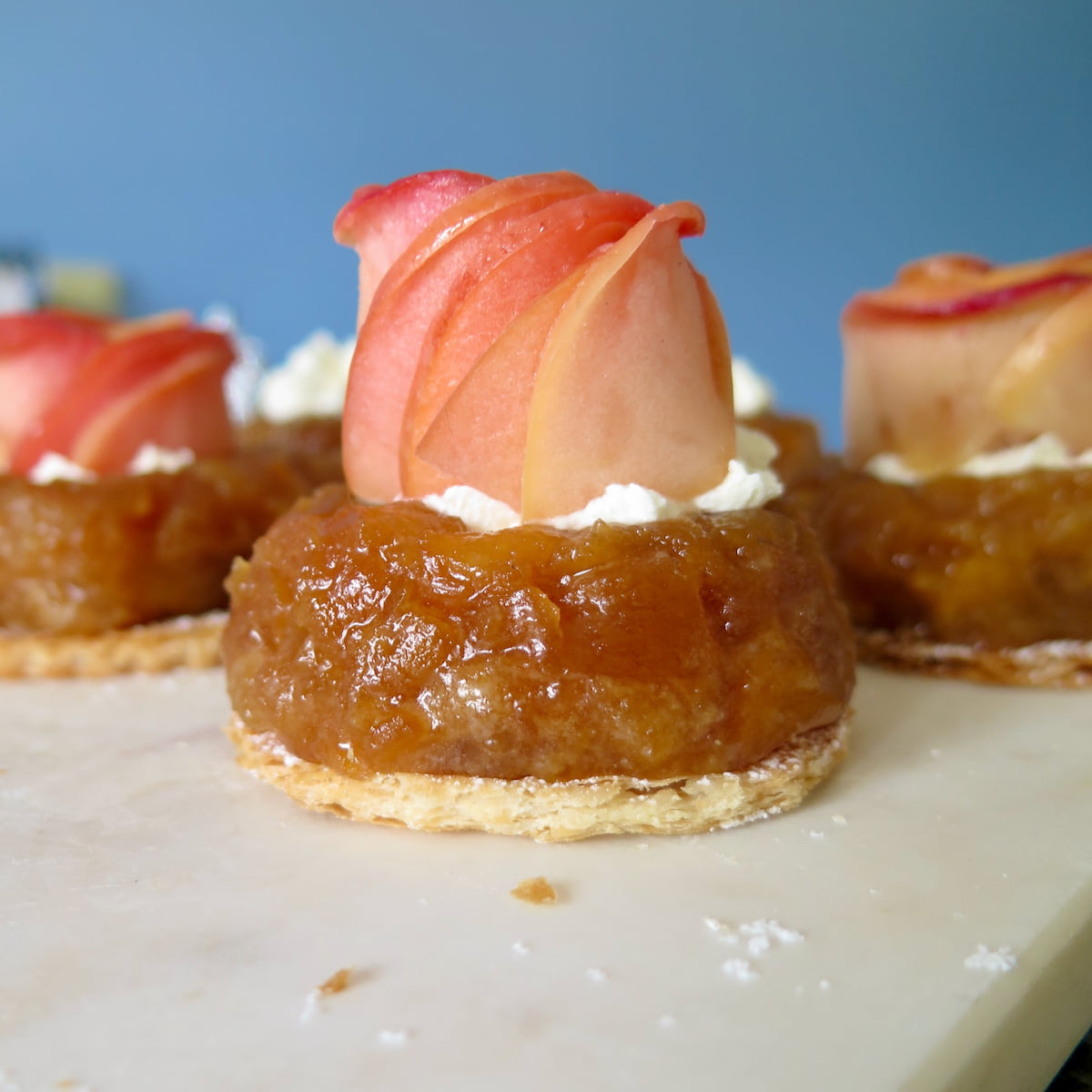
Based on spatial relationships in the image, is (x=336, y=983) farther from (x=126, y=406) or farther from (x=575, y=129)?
(x=575, y=129)

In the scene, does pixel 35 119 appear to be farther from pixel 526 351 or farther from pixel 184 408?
pixel 526 351

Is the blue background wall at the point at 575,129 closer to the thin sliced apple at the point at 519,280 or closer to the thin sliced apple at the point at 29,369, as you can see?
the thin sliced apple at the point at 29,369

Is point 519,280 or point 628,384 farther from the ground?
point 519,280

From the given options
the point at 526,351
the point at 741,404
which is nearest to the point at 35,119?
the point at 741,404

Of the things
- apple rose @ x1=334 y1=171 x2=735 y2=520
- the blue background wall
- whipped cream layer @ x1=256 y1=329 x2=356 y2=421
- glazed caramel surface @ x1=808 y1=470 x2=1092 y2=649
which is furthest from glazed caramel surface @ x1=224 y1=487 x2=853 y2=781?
the blue background wall

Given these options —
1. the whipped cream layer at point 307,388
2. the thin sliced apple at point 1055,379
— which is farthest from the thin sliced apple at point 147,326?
the thin sliced apple at point 1055,379

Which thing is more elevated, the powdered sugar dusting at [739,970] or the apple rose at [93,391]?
the apple rose at [93,391]

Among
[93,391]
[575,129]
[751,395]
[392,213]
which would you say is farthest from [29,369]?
[575,129]
